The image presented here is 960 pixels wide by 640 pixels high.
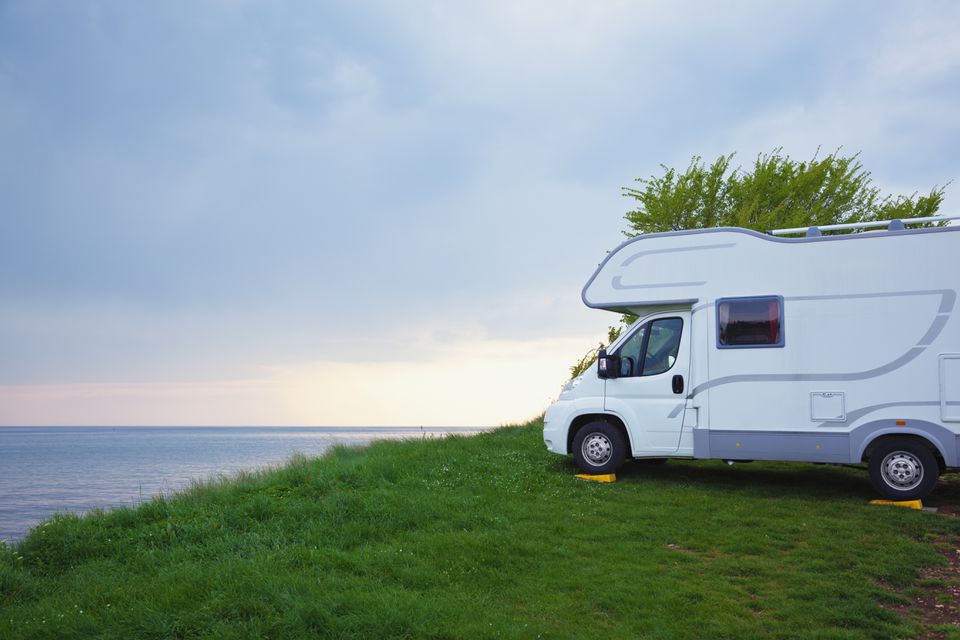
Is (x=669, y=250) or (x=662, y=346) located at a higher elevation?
(x=669, y=250)

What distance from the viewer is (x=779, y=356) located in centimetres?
1169

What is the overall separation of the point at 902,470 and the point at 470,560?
282 inches

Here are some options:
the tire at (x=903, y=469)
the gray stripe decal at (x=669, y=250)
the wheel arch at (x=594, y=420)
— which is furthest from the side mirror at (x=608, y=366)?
the tire at (x=903, y=469)

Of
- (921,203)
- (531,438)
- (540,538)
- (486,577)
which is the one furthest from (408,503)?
(921,203)

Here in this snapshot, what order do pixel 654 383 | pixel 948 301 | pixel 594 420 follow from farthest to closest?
1. pixel 594 420
2. pixel 654 383
3. pixel 948 301

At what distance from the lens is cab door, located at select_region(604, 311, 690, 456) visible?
40.4ft

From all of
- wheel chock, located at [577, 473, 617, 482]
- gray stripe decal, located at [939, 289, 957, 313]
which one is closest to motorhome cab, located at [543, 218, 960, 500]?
gray stripe decal, located at [939, 289, 957, 313]

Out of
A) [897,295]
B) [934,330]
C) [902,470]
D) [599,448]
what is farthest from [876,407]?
[599,448]

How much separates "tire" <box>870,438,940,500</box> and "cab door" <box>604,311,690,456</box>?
2961 mm

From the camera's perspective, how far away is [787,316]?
11.7 meters

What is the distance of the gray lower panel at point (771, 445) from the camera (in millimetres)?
11234

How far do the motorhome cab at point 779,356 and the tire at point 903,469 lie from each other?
19 mm

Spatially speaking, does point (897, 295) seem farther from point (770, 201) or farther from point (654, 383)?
point (770, 201)

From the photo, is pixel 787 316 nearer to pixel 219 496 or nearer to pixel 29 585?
pixel 219 496
